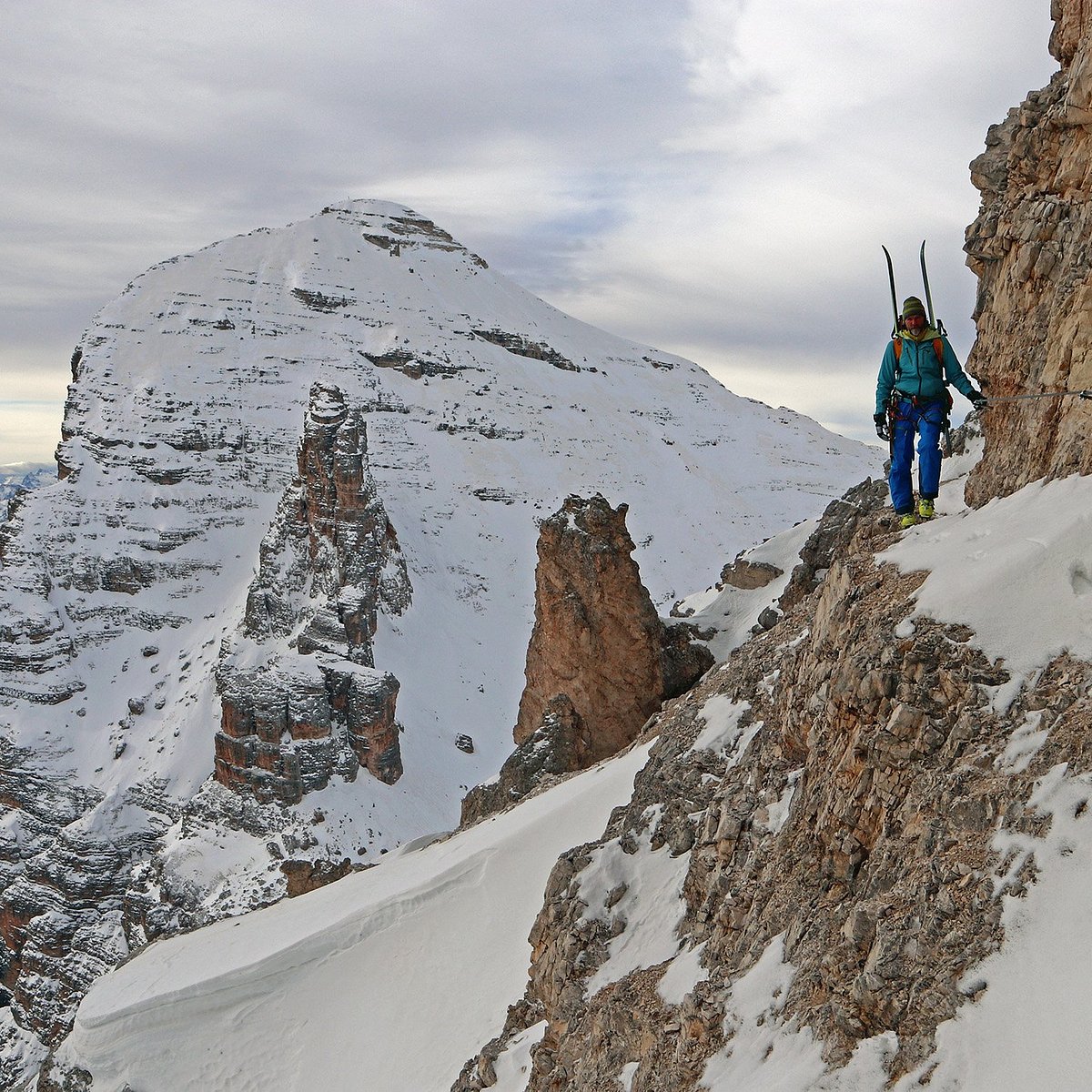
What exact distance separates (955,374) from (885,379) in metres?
0.74

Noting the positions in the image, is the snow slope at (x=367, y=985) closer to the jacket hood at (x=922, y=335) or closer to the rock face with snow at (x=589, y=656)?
the rock face with snow at (x=589, y=656)

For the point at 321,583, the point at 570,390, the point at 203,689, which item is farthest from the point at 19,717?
the point at 570,390

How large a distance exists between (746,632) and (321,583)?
58.4 meters

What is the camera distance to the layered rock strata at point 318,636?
68.6 m

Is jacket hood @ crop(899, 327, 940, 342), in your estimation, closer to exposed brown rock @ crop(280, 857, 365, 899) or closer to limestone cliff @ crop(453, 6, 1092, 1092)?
limestone cliff @ crop(453, 6, 1092, 1092)

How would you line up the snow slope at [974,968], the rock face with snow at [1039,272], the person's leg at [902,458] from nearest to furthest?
the snow slope at [974,968]
the rock face with snow at [1039,272]
the person's leg at [902,458]

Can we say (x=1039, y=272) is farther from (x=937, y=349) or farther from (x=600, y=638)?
(x=600, y=638)

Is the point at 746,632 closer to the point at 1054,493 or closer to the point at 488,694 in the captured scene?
the point at 1054,493

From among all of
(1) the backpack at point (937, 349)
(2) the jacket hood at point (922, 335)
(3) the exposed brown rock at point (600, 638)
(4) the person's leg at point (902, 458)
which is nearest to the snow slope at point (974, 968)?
(4) the person's leg at point (902, 458)

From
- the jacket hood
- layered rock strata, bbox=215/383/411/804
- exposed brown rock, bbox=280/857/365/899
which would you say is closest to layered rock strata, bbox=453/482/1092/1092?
the jacket hood

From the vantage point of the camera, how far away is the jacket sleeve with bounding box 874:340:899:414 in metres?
12.1

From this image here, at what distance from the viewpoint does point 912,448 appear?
12.2 m

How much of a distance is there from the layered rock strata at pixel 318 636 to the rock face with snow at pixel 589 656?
128ft

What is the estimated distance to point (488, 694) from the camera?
3191 inches
